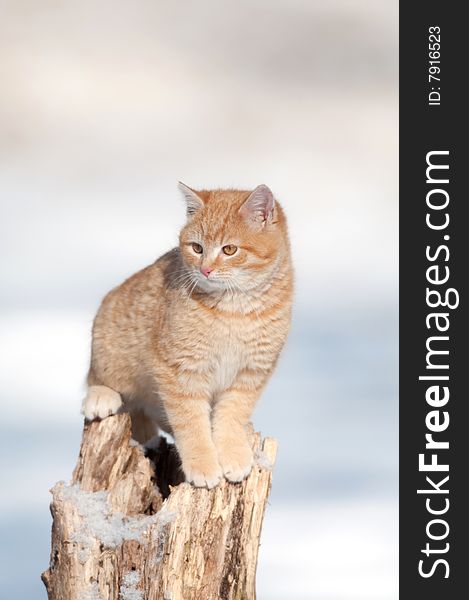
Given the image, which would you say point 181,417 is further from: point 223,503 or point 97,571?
point 97,571

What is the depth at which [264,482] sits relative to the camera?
5793 mm

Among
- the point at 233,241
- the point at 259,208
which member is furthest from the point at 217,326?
the point at 259,208

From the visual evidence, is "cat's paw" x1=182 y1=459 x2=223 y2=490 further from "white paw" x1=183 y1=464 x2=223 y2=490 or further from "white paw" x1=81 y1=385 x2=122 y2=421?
"white paw" x1=81 y1=385 x2=122 y2=421

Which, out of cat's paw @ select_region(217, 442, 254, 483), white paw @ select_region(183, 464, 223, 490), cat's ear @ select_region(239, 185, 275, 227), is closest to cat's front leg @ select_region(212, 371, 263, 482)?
cat's paw @ select_region(217, 442, 254, 483)

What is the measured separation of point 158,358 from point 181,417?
1.35 feet

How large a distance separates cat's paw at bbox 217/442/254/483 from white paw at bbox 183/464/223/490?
62mm

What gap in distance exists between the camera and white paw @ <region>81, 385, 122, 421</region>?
626 cm

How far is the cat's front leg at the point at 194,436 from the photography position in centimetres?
561

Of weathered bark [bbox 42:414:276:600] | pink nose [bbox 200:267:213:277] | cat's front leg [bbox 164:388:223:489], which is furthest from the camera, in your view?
cat's front leg [bbox 164:388:223:489]

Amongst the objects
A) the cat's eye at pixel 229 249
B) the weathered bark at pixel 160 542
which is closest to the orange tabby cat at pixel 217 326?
the cat's eye at pixel 229 249

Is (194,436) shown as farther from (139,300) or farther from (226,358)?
(139,300)

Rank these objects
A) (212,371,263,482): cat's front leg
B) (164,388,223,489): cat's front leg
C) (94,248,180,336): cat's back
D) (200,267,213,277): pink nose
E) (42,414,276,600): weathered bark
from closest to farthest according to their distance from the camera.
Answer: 1. (42,414,276,600): weathered bark
2. (200,267,213,277): pink nose
3. (164,388,223,489): cat's front leg
4. (212,371,263,482): cat's front leg
5. (94,248,180,336): cat's back

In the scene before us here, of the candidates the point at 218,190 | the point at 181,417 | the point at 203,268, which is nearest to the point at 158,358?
the point at 181,417

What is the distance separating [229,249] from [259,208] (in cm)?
33
